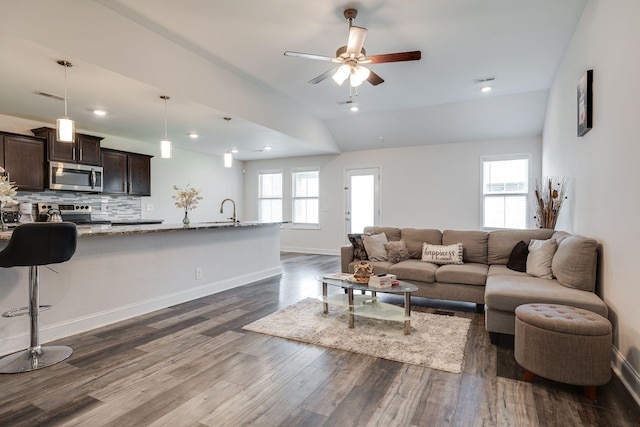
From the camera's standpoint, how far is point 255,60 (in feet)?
13.8

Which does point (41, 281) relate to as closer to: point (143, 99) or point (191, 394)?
point (191, 394)

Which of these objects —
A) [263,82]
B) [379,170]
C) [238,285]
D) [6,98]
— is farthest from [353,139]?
[6,98]

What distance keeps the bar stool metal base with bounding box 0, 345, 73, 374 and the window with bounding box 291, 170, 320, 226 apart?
20.9ft

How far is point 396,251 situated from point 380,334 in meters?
1.57

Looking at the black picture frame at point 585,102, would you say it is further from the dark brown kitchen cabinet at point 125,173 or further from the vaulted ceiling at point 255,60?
the dark brown kitchen cabinet at point 125,173

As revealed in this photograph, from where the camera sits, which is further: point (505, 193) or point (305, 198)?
point (305, 198)

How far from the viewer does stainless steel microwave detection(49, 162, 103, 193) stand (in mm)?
4973

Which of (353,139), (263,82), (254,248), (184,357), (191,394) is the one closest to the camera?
(191,394)

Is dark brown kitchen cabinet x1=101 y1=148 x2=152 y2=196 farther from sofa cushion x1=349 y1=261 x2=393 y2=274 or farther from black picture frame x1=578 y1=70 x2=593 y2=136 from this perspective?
black picture frame x1=578 y1=70 x2=593 y2=136

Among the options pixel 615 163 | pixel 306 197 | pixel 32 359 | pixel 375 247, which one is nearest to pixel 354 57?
pixel 615 163

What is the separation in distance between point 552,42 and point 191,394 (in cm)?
484

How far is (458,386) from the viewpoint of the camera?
87.0 inches

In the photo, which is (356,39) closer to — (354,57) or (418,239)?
(354,57)

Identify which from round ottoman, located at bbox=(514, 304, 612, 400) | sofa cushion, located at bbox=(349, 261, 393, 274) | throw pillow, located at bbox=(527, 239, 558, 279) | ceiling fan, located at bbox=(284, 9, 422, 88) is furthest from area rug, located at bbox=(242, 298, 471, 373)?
ceiling fan, located at bbox=(284, 9, 422, 88)
